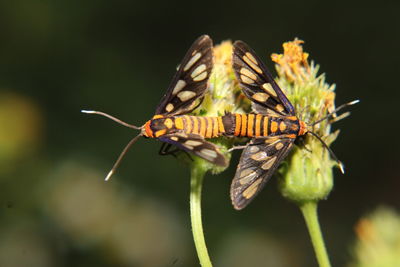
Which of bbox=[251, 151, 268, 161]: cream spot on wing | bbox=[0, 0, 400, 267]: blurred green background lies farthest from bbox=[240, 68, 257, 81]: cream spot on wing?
bbox=[0, 0, 400, 267]: blurred green background

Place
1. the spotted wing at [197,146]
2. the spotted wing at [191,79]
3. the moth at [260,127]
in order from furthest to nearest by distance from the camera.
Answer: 1. the spotted wing at [191,79]
2. the moth at [260,127]
3. the spotted wing at [197,146]

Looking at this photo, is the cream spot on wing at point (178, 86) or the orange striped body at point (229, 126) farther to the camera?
the cream spot on wing at point (178, 86)

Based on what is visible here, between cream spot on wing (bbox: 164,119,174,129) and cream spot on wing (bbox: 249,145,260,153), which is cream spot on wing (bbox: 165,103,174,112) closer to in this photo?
cream spot on wing (bbox: 164,119,174,129)

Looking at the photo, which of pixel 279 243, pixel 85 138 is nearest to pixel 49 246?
pixel 85 138

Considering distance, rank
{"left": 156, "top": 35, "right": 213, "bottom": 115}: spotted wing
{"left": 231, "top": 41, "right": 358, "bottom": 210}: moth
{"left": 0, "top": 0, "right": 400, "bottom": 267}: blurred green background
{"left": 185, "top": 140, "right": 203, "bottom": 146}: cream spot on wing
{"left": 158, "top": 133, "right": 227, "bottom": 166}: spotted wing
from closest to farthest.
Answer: {"left": 158, "top": 133, "right": 227, "bottom": 166}: spotted wing → {"left": 185, "top": 140, "right": 203, "bottom": 146}: cream spot on wing → {"left": 231, "top": 41, "right": 358, "bottom": 210}: moth → {"left": 156, "top": 35, "right": 213, "bottom": 115}: spotted wing → {"left": 0, "top": 0, "right": 400, "bottom": 267}: blurred green background

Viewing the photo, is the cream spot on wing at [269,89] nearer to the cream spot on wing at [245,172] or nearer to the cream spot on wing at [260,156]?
the cream spot on wing at [260,156]

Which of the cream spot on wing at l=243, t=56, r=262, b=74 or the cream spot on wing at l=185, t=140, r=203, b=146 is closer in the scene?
the cream spot on wing at l=185, t=140, r=203, b=146

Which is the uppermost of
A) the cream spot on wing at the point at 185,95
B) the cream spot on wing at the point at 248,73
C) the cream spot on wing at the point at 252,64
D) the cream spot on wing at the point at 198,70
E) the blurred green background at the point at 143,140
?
the cream spot on wing at the point at 252,64

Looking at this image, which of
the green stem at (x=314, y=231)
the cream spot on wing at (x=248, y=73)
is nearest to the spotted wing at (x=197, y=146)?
the cream spot on wing at (x=248, y=73)
